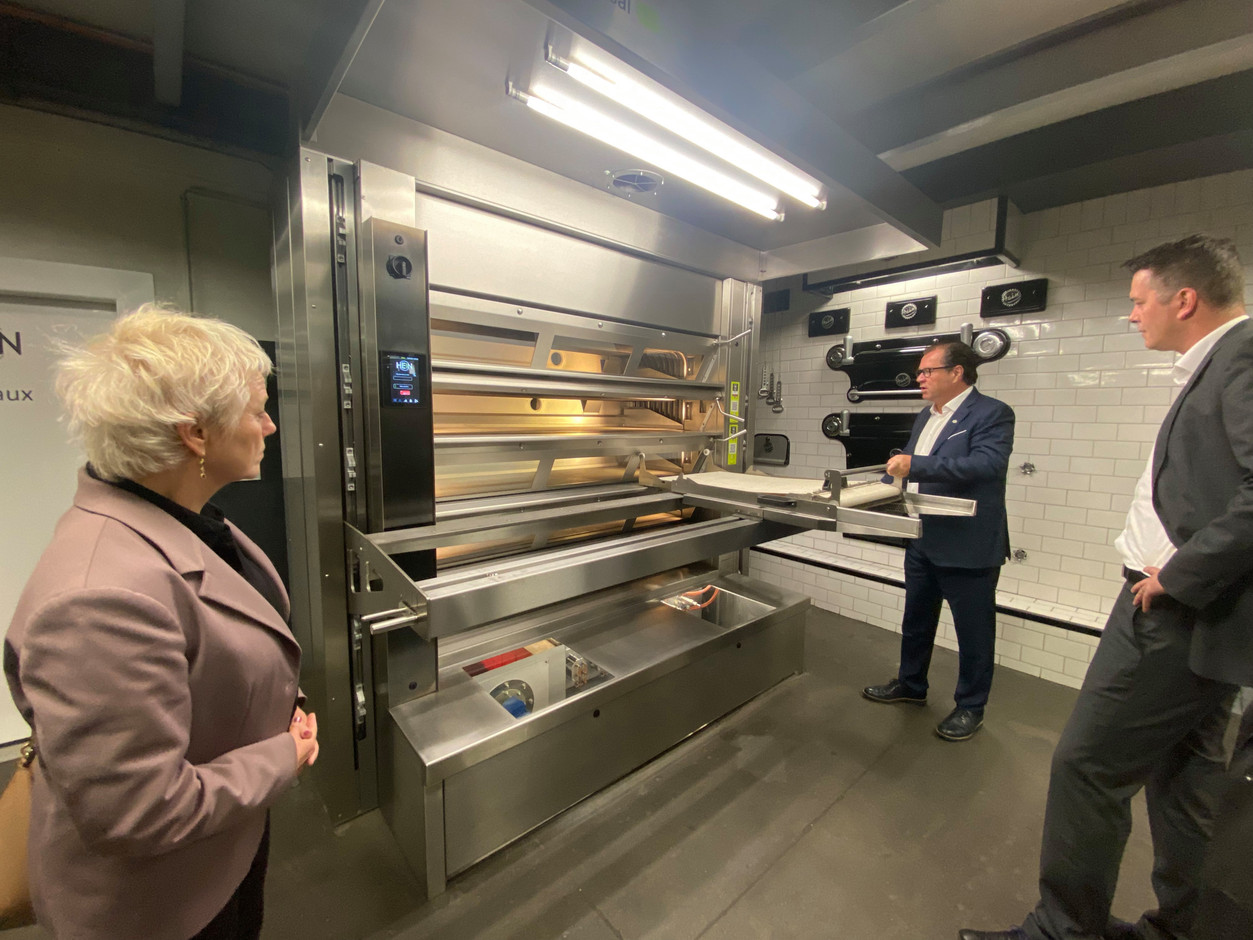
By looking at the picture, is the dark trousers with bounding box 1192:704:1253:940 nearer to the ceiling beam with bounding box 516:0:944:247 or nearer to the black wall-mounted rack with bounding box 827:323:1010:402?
the ceiling beam with bounding box 516:0:944:247

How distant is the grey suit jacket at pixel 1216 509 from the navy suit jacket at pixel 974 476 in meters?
0.93

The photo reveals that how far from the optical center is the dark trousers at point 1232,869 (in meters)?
0.99

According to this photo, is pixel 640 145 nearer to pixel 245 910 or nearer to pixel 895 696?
pixel 245 910

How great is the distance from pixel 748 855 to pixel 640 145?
250 cm

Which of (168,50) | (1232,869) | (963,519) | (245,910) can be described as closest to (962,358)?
(963,519)

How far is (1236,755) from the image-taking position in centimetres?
113

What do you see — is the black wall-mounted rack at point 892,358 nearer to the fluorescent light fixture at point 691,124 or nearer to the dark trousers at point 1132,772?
the fluorescent light fixture at point 691,124

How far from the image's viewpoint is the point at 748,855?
5.85ft

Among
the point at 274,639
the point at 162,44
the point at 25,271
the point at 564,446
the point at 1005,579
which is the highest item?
the point at 162,44

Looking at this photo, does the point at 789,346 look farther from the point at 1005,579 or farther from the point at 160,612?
the point at 160,612

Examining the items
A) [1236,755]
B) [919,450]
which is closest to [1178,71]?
[919,450]

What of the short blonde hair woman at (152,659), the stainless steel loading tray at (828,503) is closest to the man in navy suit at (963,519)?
the stainless steel loading tray at (828,503)

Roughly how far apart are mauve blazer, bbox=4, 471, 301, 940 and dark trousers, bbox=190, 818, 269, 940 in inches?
3.0

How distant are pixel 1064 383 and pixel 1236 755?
260cm
